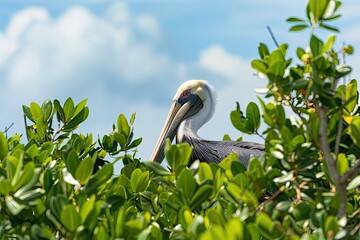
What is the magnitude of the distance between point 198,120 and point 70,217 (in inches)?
426

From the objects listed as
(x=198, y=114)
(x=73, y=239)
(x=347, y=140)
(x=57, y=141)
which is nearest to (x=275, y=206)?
(x=347, y=140)

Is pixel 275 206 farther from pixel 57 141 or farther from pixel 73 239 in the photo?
pixel 57 141

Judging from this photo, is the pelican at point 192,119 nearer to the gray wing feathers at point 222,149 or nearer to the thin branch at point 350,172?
the gray wing feathers at point 222,149

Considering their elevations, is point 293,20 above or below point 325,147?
above

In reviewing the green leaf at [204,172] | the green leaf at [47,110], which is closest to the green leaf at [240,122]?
the green leaf at [204,172]

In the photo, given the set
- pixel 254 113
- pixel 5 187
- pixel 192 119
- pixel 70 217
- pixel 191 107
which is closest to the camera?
pixel 70 217

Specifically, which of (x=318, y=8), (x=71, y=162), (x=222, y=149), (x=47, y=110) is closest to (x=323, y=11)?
(x=318, y=8)

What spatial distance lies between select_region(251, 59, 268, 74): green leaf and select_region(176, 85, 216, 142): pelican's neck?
30.2ft

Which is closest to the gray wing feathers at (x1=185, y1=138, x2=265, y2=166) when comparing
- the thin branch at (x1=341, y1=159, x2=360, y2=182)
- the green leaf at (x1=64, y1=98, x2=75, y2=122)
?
the green leaf at (x1=64, y1=98, x2=75, y2=122)

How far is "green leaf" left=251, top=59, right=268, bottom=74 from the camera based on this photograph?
4402 mm

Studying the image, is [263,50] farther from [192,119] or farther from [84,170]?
[192,119]

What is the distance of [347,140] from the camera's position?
4867 millimetres

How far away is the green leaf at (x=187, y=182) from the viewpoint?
4238mm

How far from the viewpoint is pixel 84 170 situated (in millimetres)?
4352
